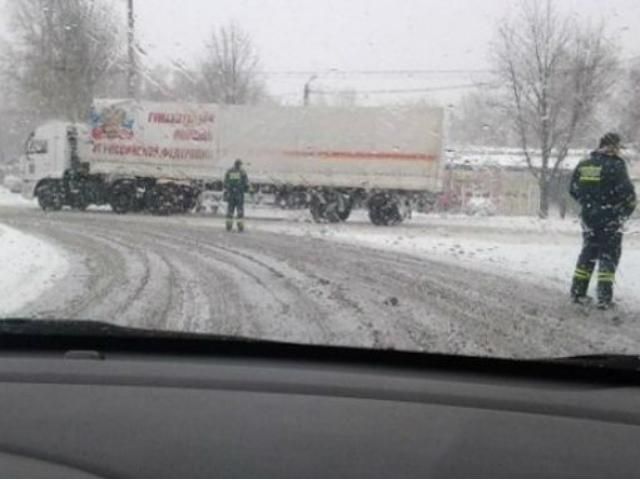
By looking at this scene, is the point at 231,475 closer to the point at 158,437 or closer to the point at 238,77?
the point at 158,437

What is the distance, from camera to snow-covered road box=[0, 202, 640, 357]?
11.6 feet

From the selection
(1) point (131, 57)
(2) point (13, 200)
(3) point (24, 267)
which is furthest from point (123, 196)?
(1) point (131, 57)

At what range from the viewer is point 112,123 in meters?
4.54

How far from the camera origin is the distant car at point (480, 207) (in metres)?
4.26

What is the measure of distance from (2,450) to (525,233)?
8.97ft

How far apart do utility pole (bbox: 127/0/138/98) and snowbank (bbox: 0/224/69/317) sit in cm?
105

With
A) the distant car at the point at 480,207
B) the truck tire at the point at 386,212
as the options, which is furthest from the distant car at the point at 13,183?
the distant car at the point at 480,207

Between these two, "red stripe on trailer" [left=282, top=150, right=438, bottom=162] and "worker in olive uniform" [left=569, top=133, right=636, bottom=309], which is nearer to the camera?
"worker in olive uniform" [left=569, top=133, right=636, bottom=309]

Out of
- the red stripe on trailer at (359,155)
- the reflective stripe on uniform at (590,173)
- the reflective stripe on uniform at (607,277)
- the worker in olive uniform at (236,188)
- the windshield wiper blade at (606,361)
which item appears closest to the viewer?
the windshield wiper blade at (606,361)

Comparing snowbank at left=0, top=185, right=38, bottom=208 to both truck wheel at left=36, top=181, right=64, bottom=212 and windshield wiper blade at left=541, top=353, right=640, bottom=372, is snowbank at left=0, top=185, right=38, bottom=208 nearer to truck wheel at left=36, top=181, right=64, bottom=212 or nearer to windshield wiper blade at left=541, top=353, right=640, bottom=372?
truck wheel at left=36, top=181, right=64, bottom=212

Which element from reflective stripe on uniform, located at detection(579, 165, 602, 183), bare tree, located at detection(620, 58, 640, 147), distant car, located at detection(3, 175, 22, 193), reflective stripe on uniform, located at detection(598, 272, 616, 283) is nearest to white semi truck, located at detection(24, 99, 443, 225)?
distant car, located at detection(3, 175, 22, 193)

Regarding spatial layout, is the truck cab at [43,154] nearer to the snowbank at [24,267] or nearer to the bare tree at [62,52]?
the bare tree at [62,52]

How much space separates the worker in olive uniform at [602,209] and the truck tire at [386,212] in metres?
1.47

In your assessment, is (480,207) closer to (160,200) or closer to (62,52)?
(160,200)
